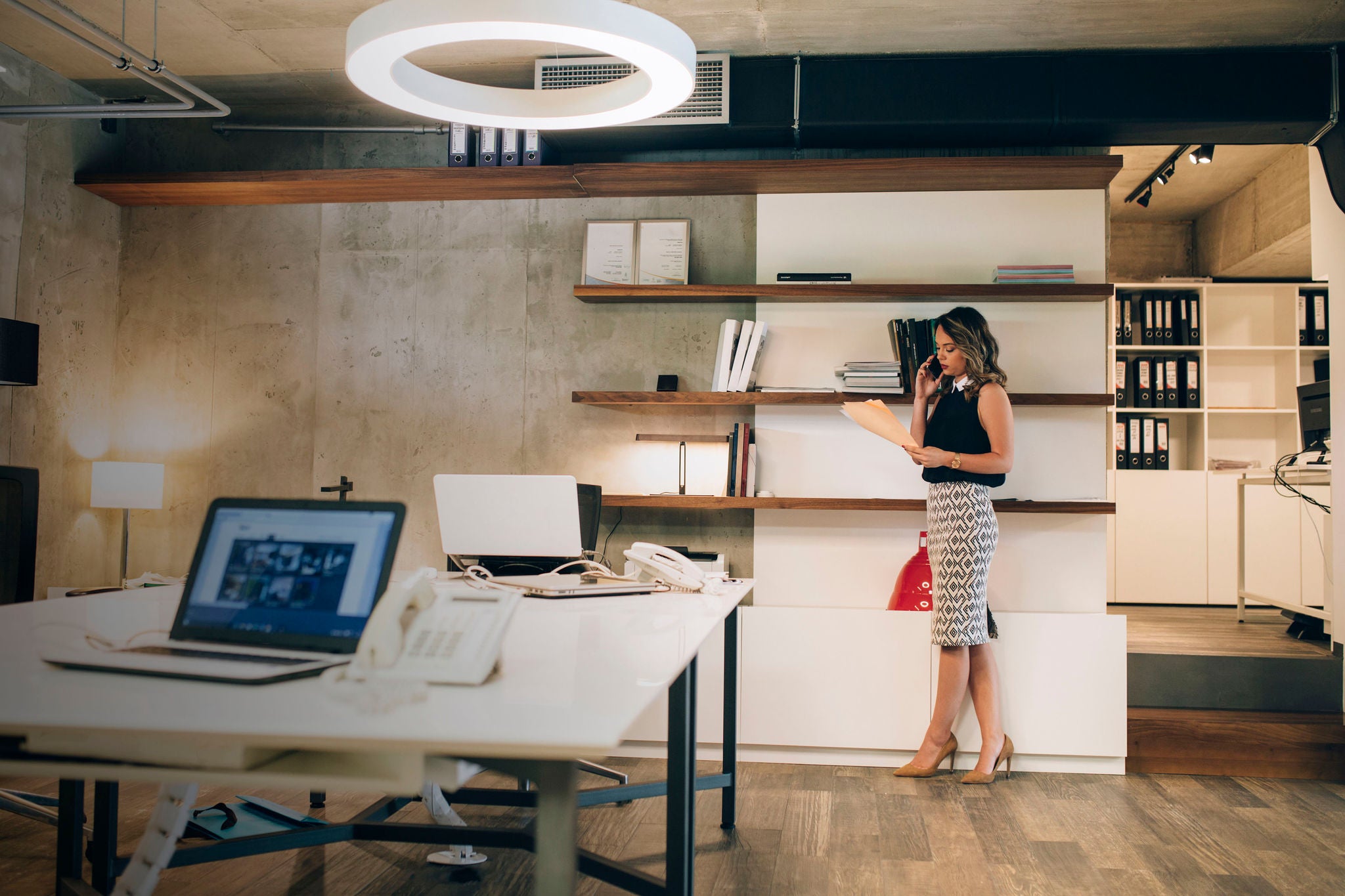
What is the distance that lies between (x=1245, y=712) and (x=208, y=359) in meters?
4.59

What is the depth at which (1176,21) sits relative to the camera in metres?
3.18

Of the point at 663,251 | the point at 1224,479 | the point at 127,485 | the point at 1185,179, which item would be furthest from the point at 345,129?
the point at 1224,479

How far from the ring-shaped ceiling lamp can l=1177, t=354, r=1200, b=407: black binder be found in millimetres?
4663

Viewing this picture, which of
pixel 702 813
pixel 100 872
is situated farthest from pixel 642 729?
pixel 100 872

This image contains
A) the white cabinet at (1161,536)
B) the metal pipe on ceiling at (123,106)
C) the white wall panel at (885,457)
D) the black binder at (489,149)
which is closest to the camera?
the metal pipe on ceiling at (123,106)

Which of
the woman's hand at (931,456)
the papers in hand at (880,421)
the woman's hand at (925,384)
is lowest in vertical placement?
the woman's hand at (931,456)

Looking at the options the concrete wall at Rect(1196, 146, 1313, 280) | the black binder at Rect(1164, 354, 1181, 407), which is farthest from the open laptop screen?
the black binder at Rect(1164, 354, 1181, 407)

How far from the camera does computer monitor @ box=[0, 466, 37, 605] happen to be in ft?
8.13

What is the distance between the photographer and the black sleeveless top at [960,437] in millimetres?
3127

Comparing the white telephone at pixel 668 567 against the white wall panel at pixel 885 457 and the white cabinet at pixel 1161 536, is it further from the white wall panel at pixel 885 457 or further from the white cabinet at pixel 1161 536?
the white cabinet at pixel 1161 536

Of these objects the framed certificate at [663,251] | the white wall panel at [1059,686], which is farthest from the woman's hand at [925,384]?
the framed certificate at [663,251]

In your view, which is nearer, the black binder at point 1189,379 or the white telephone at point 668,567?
the white telephone at point 668,567

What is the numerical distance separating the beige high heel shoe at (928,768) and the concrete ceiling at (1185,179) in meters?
3.04

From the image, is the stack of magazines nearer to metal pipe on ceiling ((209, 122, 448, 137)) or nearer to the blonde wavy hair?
the blonde wavy hair
